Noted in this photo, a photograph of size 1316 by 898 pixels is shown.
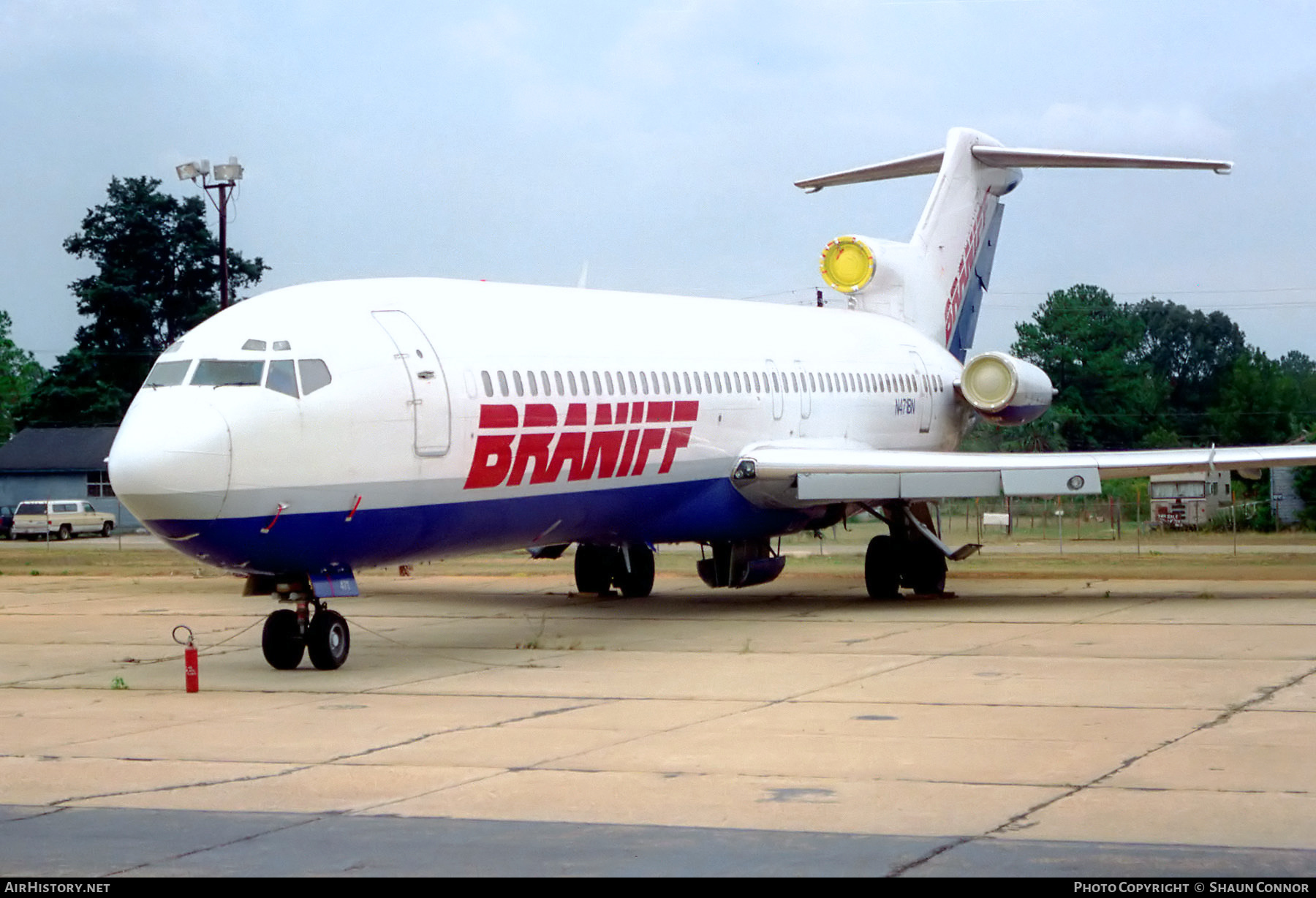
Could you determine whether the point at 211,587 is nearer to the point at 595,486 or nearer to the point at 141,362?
the point at 595,486

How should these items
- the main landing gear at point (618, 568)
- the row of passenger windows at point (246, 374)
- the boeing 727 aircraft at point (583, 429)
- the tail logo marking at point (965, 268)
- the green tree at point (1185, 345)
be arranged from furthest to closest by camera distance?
the green tree at point (1185, 345) < the tail logo marking at point (965, 268) < the main landing gear at point (618, 568) < the row of passenger windows at point (246, 374) < the boeing 727 aircraft at point (583, 429)

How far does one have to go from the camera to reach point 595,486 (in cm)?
1788

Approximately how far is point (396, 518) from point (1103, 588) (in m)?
11.7

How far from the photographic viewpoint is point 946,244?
28.2 meters

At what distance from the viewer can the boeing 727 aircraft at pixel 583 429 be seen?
14.2 m

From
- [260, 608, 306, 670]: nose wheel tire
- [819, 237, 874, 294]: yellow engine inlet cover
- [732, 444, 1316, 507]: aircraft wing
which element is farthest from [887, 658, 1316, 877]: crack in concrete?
[819, 237, 874, 294]: yellow engine inlet cover

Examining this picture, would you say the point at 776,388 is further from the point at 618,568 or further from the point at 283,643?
the point at 283,643

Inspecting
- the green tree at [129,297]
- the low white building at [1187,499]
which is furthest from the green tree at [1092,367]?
the green tree at [129,297]

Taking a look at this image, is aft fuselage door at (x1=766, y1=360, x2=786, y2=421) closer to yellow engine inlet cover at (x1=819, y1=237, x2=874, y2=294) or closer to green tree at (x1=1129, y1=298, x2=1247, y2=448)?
yellow engine inlet cover at (x1=819, y1=237, x2=874, y2=294)

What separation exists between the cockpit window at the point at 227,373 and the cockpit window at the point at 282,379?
82mm

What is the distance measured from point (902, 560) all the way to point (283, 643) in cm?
1042

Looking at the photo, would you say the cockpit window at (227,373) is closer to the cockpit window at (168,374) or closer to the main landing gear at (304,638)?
the cockpit window at (168,374)

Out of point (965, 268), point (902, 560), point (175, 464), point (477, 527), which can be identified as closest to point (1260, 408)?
point (965, 268)
